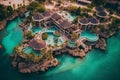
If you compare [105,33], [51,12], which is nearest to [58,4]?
[51,12]

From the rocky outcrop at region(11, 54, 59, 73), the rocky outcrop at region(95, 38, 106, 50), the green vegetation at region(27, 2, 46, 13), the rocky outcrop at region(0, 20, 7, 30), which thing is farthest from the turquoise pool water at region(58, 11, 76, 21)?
the rocky outcrop at region(11, 54, 59, 73)

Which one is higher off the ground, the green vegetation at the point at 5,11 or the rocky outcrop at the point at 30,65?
the green vegetation at the point at 5,11

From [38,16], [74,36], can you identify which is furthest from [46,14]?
[74,36]

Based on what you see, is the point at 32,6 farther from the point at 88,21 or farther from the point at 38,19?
the point at 88,21

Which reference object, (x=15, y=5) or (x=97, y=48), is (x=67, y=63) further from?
(x=15, y=5)

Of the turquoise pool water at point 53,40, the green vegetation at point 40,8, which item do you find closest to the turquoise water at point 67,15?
the green vegetation at point 40,8

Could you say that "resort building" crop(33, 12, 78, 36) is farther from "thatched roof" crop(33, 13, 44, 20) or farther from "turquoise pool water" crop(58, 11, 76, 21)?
"turquoise pool water" crop(58, 11, 76, 21)

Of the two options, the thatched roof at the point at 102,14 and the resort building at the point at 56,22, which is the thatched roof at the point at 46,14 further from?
the thatched roof at the point at 102,14
